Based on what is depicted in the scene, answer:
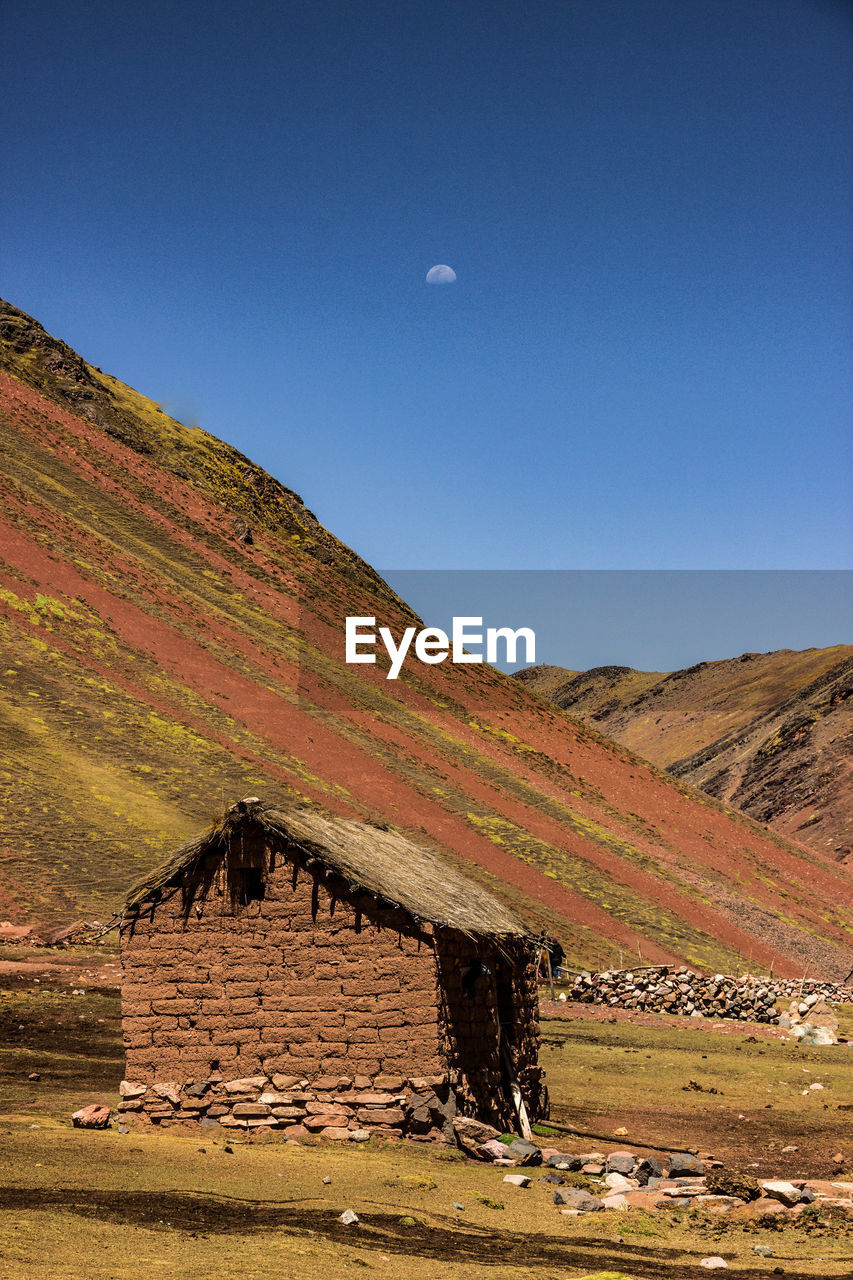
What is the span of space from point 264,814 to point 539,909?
29.4 meters

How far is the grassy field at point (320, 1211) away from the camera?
8.02 m

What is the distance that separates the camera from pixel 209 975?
43.6 feet

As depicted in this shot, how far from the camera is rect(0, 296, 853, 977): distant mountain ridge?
38188 mm

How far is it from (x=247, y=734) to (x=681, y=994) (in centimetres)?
2337

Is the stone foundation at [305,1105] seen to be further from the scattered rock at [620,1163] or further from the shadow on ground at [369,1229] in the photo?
the shadow on ground at [369,1229]

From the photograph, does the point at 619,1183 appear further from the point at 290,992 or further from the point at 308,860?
the point at 308,860

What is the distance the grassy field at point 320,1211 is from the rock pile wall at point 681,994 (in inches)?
549

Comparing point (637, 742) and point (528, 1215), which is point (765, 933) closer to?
point (528, 1215)

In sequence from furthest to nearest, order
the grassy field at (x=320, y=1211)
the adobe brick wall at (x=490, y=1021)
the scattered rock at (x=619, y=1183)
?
the adobe brick wall at (x=490, y=1021) → the scattered rock at (x=619, y=1183) → the grassy field at (x=320, y=1211)

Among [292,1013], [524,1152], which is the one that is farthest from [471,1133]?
[292,1013]

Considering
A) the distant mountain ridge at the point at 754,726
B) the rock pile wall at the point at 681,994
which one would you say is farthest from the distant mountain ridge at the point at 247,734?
the distant mountain ridge at the point at 754,726

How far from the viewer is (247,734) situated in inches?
1895

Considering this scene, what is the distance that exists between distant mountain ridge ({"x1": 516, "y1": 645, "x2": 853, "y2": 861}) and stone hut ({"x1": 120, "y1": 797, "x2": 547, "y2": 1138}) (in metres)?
71.6

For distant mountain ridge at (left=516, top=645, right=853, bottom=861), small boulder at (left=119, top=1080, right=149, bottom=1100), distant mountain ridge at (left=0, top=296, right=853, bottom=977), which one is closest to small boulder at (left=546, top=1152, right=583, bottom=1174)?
small boulder at (left=119, top=1080, right=149, bottom=1100)
